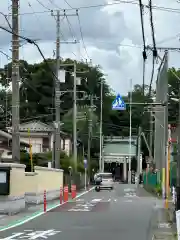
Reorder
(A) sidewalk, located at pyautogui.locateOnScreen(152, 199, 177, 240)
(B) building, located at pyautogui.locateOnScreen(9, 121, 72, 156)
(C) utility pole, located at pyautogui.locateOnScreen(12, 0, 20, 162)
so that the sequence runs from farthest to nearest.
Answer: (B) building, located at pyautogui.locateOnScreen(9, 121, 72, 156) < (C) utility pole, located at pyautogui.locateOnScreen(12, 0, 20, 162) < (A) sidewalk, located at pyautogui.locateOnScreen(152, 199, 177, 240)

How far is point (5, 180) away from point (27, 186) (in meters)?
5.70

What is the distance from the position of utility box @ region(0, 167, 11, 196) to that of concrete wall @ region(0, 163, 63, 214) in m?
0.18

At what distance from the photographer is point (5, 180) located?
22.2 meters

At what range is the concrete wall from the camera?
2220 cm

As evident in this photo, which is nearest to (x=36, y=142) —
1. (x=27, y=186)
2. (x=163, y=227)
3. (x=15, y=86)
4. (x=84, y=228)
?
(x=27, y=186)

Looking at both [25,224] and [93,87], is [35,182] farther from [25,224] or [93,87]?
[93,87]

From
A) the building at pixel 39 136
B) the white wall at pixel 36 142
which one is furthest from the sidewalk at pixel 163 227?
the white wall at pixel 36 142

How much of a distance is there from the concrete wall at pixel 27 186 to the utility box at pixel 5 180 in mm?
177

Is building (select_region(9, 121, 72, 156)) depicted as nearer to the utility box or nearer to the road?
the utility box

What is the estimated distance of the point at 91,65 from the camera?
79375mm

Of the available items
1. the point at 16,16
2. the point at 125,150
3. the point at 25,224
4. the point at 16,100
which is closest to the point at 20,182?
the point at 16,100

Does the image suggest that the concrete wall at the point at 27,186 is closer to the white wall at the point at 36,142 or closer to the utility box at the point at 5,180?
the utility box at the point at 5,180

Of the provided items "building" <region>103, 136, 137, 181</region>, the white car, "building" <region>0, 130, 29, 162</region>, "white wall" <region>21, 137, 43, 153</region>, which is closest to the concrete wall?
"building" <region>0, 130, 29, 162</region>

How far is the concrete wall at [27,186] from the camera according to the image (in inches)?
874
